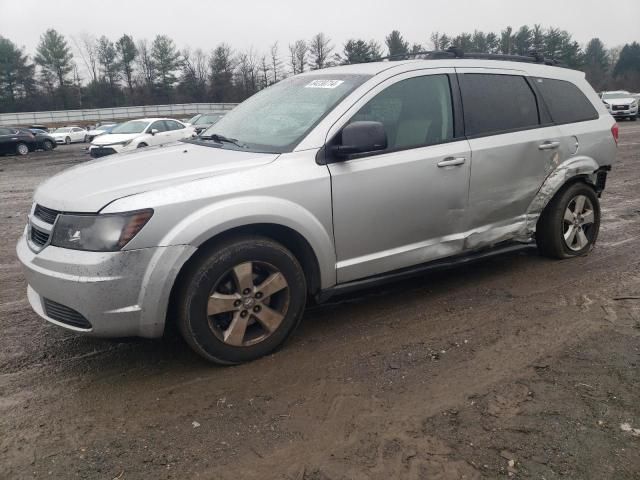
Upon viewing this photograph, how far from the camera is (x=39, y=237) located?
10.7 ft

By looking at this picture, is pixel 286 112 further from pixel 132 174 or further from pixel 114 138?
pixel 114 138

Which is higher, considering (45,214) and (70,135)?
(70,135)

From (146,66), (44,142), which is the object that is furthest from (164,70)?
(44,142)

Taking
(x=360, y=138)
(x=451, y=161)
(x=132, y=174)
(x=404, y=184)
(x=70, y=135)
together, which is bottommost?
(x=404, y=184)

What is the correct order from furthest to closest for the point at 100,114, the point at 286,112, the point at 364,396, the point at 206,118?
1. the point at 100,114
2. the point at 206,118
3. the point at 286,112
4. the point at 364,396

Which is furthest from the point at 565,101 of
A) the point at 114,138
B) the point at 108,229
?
the point at 114,138

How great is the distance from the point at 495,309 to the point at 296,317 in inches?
64.5

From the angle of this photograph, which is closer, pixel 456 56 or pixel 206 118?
pixel 456 56

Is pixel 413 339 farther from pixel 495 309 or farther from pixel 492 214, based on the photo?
pixel 492 214

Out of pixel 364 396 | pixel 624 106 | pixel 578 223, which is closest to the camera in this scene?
pixel 364 396

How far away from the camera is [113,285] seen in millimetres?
2918

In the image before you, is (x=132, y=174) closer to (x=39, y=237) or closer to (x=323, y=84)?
(x=39, y=237)

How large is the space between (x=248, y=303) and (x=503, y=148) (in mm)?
2469

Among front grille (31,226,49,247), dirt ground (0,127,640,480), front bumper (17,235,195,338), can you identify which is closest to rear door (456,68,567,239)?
dirt ground (0,127,640,480)
